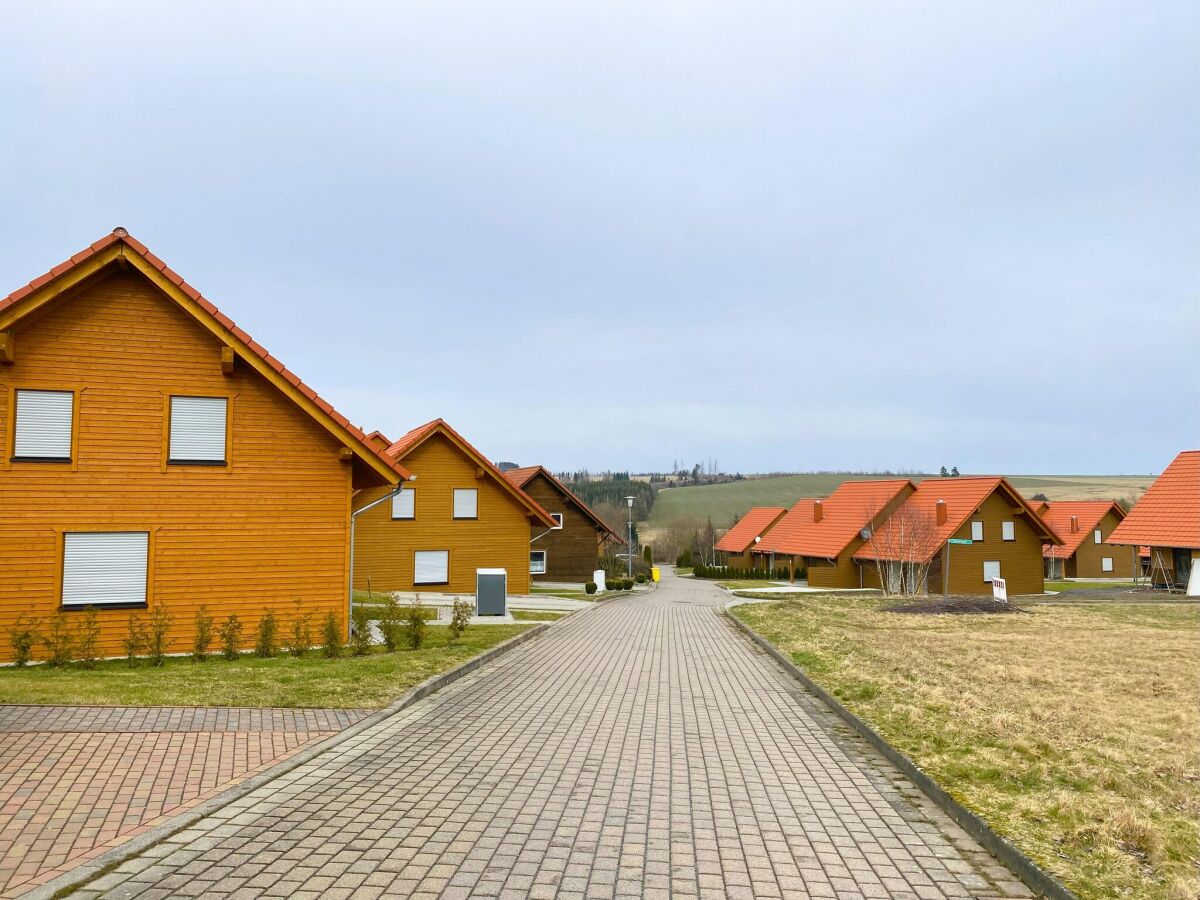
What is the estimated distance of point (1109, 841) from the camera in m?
5.64

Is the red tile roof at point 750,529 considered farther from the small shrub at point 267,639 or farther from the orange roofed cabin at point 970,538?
the small shrub at point 267,639

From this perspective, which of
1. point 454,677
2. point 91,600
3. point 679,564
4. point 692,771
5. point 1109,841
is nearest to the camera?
point 1109,841

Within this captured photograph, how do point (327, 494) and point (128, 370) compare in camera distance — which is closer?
point (128, 370)

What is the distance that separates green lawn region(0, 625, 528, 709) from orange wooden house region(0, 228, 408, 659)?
1.52m

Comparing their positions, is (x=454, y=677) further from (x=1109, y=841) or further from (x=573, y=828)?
(x=1109, y=841)

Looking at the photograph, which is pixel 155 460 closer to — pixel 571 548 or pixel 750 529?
pixel 571 548

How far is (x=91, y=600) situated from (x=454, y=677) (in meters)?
6.51

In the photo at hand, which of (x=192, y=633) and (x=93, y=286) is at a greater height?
(x=93, y=286)

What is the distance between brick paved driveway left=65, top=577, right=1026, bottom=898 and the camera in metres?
5.15

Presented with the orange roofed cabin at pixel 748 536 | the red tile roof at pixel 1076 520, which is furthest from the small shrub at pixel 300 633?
the red tile roof at pixel 1076 520

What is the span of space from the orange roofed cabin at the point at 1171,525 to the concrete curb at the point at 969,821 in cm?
4038

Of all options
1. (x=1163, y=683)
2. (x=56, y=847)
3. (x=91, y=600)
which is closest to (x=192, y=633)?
(x=91, y=600)

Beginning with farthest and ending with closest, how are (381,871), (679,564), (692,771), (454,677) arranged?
(679,564) < (454,677) < (692,771) < (381,871)

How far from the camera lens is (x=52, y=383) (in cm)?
1443
